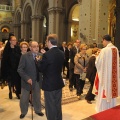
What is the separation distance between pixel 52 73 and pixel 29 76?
3.35ft

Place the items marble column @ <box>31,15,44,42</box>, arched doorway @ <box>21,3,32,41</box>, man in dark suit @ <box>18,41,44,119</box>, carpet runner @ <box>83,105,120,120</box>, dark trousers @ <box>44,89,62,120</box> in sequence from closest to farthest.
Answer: carpet runner @ <box>83,105,120,120</box> < dark trousers @ <box>44,89,62,120</box> < man in dark suit @ <box>18,41,44,119</box> < marble column @ <box>31,15,44,42</box> < arched doorway @ <box>21,3,32,41</box>

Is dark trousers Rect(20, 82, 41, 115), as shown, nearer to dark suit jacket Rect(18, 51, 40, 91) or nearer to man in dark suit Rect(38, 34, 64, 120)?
dark suit jacket Rect(18, 51, 40, 91)

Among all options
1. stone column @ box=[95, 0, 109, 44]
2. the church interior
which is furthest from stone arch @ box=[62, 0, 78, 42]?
stone column @ box=[95, 0, 109, 44]

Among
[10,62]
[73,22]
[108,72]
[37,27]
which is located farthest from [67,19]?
[108,72]

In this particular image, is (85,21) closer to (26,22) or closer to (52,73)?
(52,73)

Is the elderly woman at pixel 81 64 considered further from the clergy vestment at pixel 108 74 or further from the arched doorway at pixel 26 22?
the arched doorway at pixel 26 22

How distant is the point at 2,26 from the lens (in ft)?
108

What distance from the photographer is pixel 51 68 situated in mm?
4039

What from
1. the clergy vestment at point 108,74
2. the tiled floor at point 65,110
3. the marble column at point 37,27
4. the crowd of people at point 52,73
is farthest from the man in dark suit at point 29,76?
the marble column at point 37,27

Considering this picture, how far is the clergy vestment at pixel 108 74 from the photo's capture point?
16.4 ft

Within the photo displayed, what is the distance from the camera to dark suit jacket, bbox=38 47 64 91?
13.0 ft

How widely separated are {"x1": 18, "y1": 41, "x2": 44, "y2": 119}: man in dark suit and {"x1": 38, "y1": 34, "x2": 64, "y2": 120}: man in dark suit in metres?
0.74

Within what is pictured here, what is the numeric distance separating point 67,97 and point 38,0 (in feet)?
55.7

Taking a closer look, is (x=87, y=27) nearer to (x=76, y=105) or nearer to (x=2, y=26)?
(x=76, y=105)
